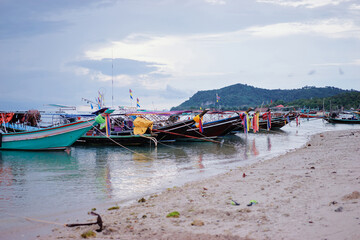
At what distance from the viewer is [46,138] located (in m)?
19.0

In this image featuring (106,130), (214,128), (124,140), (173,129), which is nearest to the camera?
(106,130)

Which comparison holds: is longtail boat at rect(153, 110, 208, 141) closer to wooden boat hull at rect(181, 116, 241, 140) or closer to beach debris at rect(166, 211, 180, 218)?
wooden boat hull at rect(181, 116, 241, 140)

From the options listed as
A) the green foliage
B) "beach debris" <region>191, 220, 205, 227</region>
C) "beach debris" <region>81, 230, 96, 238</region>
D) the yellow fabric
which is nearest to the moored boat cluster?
the yellow fabric

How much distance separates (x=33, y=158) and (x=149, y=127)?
7105mm

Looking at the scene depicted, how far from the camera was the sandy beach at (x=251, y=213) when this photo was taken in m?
4.49

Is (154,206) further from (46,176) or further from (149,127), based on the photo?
(149,127)

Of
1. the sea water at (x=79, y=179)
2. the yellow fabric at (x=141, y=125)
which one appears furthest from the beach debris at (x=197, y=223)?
the yellow fabric at (x=141, y=125)

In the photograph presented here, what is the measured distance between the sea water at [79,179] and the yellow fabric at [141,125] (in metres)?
1.66

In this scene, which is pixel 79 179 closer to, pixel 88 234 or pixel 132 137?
pixel 88 234

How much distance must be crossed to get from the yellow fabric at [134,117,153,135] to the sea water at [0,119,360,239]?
1662 mm

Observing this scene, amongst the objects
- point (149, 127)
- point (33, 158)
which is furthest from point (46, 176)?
point (149, 127)

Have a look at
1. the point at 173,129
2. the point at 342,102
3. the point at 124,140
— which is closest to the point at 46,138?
the point at 124,140

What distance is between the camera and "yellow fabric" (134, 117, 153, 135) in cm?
2092

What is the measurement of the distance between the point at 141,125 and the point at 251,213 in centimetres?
1602
